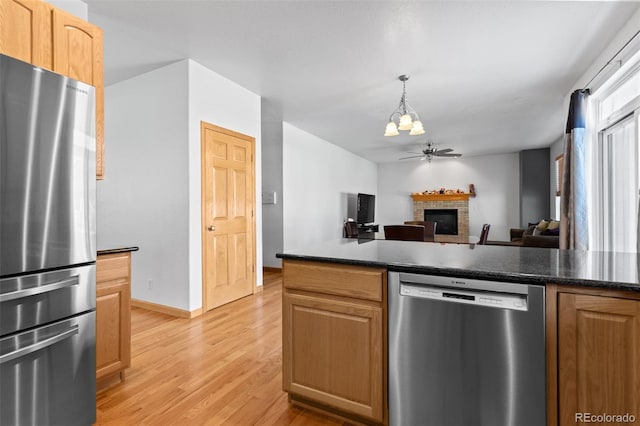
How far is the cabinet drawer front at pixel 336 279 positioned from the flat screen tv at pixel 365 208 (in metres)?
6.31

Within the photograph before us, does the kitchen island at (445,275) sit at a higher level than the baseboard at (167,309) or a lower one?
higher

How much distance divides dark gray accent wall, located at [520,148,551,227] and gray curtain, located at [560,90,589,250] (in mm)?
4409

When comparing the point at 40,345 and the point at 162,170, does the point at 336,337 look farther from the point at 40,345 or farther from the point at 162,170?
the point at 162,170

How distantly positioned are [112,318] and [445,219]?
8.62m

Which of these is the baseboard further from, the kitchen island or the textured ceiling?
the textured ceiling

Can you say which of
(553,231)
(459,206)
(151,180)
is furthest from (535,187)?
(151,180)

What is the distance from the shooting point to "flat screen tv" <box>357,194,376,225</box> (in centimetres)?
793

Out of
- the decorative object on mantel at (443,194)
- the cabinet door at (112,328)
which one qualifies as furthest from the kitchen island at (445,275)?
the decorative object on mantel at (443,194)

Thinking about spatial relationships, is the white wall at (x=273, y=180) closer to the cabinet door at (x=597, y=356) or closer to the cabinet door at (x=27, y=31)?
the cabinet door at (x=27, y=31)

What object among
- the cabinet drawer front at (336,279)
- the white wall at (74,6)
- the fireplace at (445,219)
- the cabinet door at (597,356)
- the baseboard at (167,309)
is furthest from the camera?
the fireplace at (445,219)

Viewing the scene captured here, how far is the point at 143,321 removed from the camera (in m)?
3.13

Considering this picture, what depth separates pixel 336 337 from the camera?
61.3 inches

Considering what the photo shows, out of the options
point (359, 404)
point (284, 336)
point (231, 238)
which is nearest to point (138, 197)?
point (231, 238)

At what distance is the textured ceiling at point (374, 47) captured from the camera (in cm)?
239
